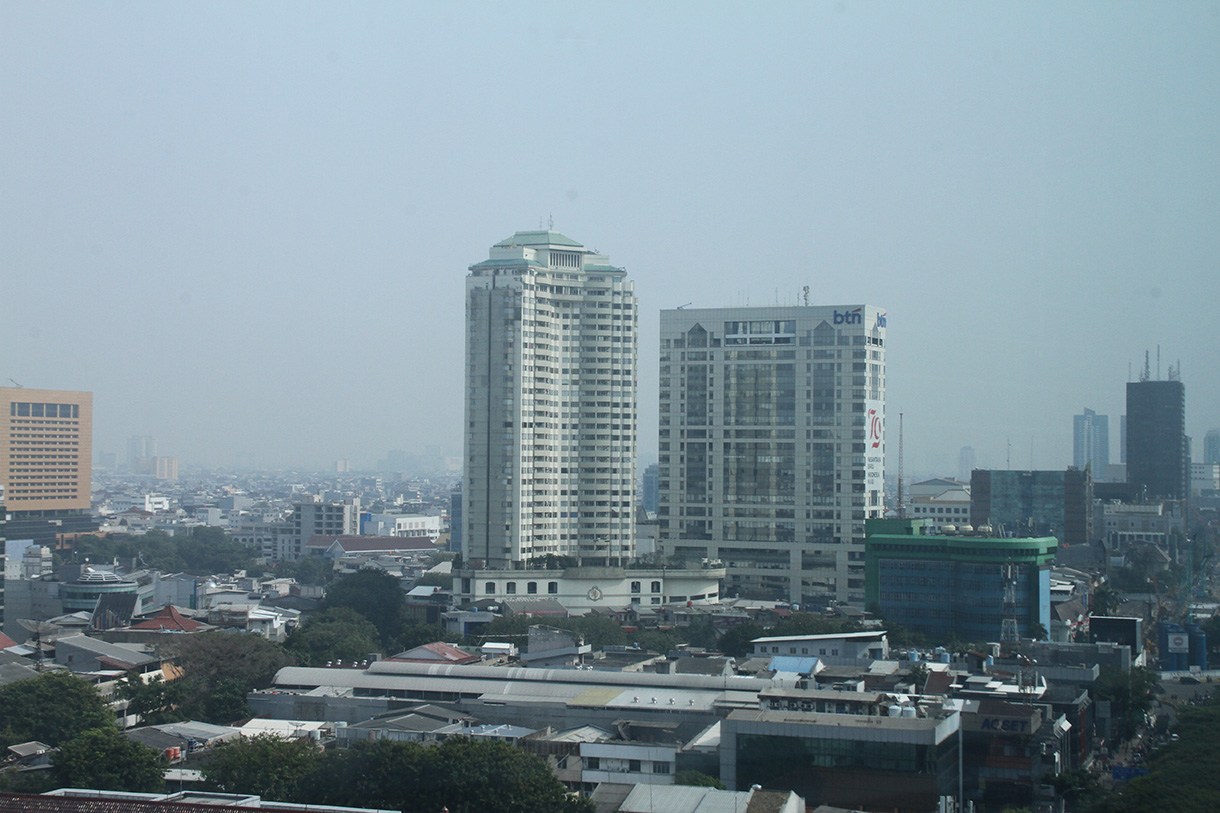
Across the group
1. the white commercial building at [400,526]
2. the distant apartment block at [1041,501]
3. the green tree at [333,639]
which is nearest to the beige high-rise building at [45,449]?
the white commercial building at [400,526]

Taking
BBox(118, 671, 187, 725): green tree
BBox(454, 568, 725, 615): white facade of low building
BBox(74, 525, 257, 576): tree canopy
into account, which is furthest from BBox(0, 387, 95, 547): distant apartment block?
BBox(118, 671, 187, 725): green tree

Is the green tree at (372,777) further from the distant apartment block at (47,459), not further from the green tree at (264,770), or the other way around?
the distant apartment block at (47,459)

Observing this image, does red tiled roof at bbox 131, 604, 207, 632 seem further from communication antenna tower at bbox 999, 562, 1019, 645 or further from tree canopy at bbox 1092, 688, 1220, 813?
tree canopy at bbox 1092, 688, 1220, 813

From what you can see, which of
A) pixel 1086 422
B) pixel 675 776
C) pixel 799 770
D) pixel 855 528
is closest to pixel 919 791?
pixel 799 770

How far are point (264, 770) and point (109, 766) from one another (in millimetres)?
1658

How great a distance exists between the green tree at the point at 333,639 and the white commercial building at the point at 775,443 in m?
9.86

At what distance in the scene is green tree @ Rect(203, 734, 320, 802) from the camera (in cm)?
1344

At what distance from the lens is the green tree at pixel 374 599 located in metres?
28.3

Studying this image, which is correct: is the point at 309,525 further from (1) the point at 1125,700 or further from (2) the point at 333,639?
(1) the point at 1125,700

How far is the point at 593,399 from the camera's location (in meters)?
32.5

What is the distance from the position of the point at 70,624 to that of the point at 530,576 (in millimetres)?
9619

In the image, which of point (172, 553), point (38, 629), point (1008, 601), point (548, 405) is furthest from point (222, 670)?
point (172, 553)

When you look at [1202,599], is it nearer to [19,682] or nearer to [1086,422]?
[1086,422]

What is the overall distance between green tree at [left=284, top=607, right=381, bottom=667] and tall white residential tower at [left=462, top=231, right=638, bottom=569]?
14.0 ft
